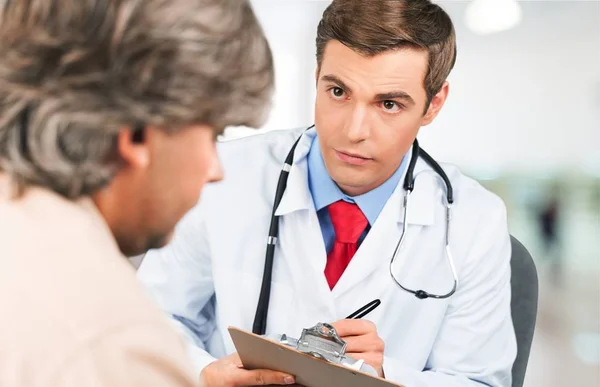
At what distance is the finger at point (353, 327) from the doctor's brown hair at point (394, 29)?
1.46 feet

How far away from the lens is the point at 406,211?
Answer: 4.40 feet

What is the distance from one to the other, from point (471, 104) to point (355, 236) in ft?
5.00

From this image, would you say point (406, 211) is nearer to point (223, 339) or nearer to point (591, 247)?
point (223, 339)

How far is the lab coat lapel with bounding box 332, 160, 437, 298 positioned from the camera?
1.31 m

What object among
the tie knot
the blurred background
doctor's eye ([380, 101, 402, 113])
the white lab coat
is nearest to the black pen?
the white lab coat

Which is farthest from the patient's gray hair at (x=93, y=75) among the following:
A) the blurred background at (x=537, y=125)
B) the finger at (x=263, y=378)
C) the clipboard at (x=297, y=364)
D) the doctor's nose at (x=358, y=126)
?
the blurred background at (x=537, y=125)

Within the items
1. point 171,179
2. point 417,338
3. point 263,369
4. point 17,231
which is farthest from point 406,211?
point 17,231

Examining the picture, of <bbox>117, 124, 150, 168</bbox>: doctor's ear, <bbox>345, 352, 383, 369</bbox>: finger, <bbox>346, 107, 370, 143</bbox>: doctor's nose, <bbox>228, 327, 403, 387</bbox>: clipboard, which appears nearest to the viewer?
<bbox>117, 124, 150, 168</bbox>: doctor's ear

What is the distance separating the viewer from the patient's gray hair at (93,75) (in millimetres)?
569

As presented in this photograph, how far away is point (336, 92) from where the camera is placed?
4.32ft

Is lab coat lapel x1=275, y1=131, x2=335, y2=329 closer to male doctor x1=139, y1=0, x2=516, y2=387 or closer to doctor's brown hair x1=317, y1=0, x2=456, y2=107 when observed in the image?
male doctor x1=139, y1=0, x2=516, y2=387

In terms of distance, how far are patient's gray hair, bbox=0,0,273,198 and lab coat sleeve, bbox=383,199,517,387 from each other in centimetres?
88

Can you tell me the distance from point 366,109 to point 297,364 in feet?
1.66

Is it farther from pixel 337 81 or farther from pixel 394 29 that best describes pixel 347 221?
pixel 394 29
